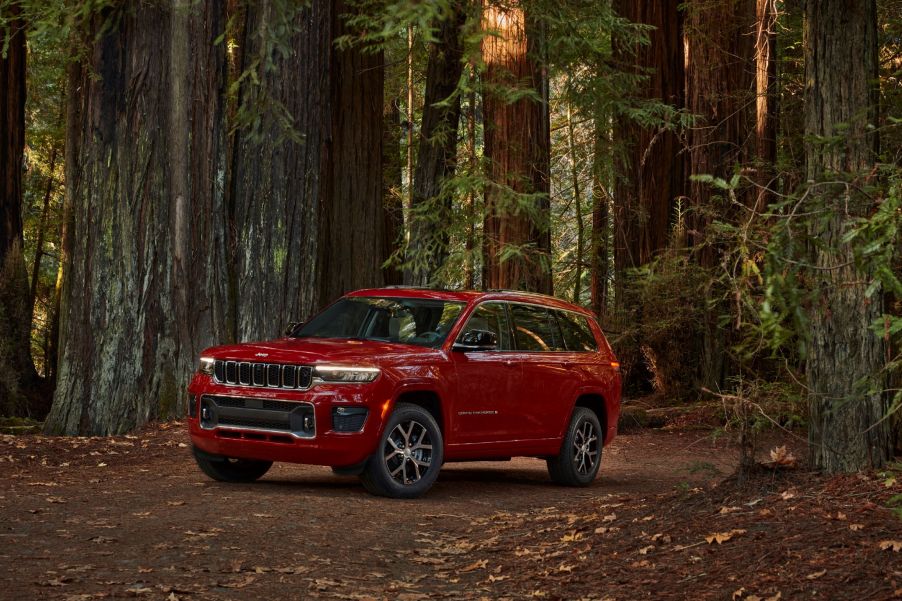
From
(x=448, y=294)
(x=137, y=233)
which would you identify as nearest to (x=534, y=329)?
(x=448, y=294)

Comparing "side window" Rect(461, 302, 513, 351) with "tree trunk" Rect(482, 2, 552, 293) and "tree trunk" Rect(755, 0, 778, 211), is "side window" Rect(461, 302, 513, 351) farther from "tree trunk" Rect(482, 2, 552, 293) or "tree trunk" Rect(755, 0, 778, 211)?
"tree trunk" Rect(755, 0, 778, 211)

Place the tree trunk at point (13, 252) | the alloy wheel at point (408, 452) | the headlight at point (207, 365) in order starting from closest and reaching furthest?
the alloy wheel at point (408, 452) → the headlight at point (207, 365) → the tree trunk at point (13, 252)

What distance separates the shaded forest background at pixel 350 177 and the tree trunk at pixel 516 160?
0.05 meters

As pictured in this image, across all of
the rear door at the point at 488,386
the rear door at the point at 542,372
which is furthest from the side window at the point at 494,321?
the rear door at the point at 542,372

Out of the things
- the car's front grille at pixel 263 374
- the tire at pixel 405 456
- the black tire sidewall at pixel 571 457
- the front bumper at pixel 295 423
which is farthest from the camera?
the black tire sidewall at pixel 571 457

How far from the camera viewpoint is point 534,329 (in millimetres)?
13000

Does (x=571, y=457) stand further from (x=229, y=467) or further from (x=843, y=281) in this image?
(x=843, y=281)

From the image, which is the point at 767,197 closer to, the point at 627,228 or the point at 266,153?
the point at 627,228

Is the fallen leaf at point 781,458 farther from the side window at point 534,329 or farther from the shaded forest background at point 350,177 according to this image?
the side window at point 534,329

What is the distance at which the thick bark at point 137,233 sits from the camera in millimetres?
16203

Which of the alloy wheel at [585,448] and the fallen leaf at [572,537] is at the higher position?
the alloy wheel at [585,448]

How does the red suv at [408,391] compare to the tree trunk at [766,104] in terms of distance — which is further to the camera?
the tree trunk at [766,104]

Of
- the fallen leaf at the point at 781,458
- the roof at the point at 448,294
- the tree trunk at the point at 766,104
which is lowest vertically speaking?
the fallen leaf at the point at 781,458

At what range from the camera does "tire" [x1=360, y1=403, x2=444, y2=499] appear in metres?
10.9
